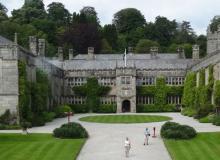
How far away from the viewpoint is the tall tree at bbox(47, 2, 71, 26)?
154 metres

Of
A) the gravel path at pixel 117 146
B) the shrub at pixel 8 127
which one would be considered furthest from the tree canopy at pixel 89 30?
the gravel path at pixel 117 146

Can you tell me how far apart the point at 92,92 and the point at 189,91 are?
16642mm

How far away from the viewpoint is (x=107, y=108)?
78.4 meters

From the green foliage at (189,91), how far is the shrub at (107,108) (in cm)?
1167

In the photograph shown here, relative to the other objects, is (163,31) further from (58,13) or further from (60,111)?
(60,111)

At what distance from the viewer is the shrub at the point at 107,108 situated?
78.2 m

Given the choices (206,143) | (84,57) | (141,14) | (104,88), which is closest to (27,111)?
(206,143)

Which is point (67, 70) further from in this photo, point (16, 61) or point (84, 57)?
point (16, 61)

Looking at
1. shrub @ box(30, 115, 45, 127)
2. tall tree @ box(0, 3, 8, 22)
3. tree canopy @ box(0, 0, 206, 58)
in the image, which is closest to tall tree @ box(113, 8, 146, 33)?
tree canopy @ box(0, 0, 206, 58)

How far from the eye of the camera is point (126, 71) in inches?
3127

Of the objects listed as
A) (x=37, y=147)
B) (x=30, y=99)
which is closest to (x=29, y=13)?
(x=30, y=99)

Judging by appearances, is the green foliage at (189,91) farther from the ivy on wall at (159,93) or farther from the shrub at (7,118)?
the shrub at (7,118)

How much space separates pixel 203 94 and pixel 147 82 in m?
20.8

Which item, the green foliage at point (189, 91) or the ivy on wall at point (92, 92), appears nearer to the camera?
the green foliage at point (189, 91)
